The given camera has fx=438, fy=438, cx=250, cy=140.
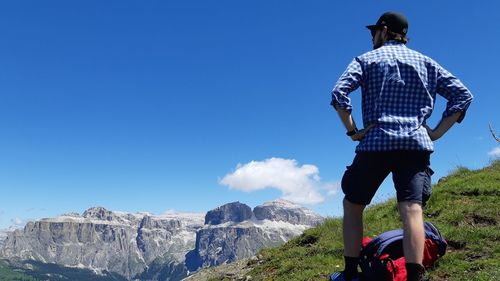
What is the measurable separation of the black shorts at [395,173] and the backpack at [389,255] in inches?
35.6

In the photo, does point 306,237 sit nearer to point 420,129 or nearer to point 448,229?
point 448,229

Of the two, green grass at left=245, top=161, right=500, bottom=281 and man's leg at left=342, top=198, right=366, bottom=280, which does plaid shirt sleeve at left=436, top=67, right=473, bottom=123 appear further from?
green grass at left=245, top=161, right=500, bottom=281

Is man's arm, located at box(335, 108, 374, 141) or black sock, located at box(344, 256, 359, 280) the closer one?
man's arm, located at box(335, 108, 374, 141)

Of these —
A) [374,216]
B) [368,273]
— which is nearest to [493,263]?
[368,273]

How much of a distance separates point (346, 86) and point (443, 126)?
1.39 metres

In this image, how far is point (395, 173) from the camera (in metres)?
5.45

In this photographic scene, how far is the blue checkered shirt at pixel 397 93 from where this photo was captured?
5.33 m

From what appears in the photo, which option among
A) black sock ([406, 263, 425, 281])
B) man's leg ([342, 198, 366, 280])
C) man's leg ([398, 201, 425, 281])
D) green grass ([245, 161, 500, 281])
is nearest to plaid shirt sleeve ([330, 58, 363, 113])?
man's leg ([342, 198, 366, 280])

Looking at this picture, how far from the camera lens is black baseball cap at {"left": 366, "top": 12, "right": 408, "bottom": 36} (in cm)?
591

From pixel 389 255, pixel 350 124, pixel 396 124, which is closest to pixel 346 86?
pixel 350 124

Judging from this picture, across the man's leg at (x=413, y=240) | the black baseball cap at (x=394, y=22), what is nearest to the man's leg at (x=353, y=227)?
the man's leg at (x=413, y=240)

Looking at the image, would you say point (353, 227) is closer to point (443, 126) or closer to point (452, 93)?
point (443, 126)

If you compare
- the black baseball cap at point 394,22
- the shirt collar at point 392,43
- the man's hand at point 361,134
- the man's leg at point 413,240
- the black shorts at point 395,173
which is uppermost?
the black baseball cap at point 394,22

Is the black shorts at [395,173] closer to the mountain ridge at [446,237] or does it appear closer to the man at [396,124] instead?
the man at [396,124]
